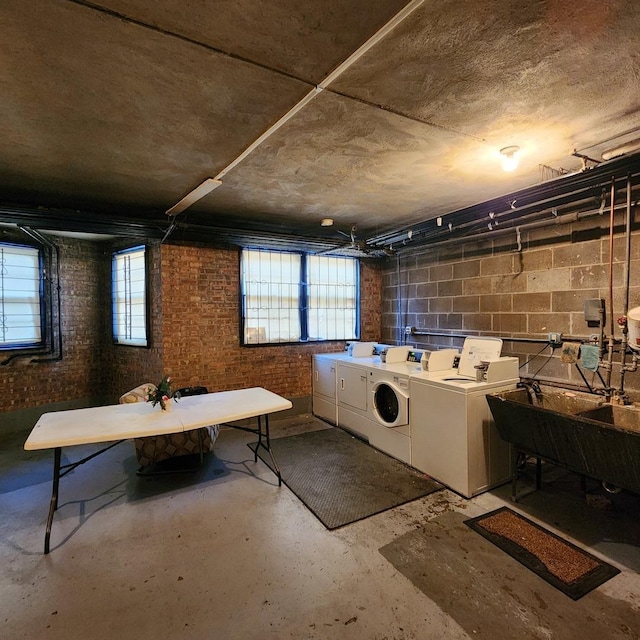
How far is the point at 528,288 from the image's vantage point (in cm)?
361

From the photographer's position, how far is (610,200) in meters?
2.86

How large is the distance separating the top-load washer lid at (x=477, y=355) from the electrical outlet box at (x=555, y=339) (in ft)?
1.58

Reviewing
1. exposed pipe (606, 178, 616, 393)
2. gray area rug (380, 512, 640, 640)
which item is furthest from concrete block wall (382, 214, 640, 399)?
gray area rug (380, 512, 640, 640)

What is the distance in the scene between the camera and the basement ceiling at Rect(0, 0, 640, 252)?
1.34 meters

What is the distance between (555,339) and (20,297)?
21.0 ft

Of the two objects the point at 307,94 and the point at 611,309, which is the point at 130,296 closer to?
the point at 307,94

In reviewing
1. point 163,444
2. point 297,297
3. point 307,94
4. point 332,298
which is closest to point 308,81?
point 307,94

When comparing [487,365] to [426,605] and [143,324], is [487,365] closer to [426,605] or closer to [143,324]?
[426,605]

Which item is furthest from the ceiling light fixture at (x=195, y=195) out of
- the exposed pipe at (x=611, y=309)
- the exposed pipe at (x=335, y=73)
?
the exposed pipe at (x=611, y=309)

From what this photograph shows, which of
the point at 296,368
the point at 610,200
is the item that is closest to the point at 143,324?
the point at 296,368

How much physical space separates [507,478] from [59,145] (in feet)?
14.5

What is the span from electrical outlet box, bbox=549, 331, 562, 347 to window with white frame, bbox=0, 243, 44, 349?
20.5 feet

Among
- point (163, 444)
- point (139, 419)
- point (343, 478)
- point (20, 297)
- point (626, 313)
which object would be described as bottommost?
point (343, 478)

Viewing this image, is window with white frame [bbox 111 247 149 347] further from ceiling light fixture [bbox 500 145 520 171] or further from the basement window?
ceiling light fixture [bbox 500 145 520 171]
